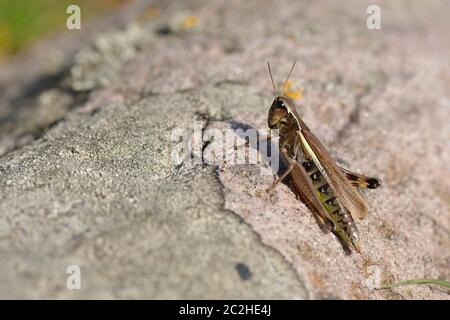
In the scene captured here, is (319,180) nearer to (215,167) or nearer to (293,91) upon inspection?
(215,167)
